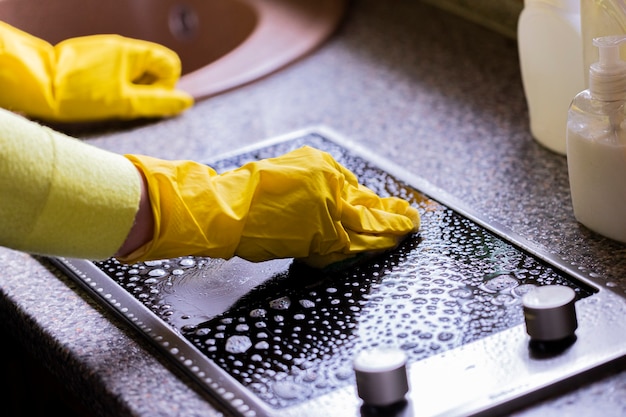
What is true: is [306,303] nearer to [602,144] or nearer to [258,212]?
[258,212]

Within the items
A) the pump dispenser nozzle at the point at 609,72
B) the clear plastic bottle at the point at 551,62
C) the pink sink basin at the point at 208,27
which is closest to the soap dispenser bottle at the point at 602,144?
the pump dispenser nozzle at the point at 609,72

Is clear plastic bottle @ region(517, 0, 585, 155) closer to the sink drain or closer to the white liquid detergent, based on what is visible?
the white liquid detergent

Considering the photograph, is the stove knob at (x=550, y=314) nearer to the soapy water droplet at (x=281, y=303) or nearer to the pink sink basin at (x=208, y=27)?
the soapy water droplet at (x=281, y=303)

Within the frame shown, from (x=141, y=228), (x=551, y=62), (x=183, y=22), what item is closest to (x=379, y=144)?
(x=551, y=62)

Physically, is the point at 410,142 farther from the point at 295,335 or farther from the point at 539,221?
the point at 295,335

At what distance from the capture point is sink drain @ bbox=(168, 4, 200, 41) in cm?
123

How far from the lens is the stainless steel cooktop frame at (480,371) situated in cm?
65

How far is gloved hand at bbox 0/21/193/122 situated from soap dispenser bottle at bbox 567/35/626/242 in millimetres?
544

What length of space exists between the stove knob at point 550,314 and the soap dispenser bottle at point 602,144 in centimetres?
15

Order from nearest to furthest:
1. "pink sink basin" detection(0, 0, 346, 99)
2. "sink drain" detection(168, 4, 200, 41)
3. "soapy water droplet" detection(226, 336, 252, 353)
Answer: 1. "soapy water droplet" detection(226, 336, 252, 353)
2. "pink sink basin" detection(0, 0, 346, 99)
3. "sink drain" detection(168, 4, 200, 41)

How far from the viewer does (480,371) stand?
679mm

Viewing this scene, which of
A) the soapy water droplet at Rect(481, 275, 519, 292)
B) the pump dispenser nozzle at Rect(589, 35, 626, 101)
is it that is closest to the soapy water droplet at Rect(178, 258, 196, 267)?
the soapy water droplet at Rect(481, 275, 519, 292)

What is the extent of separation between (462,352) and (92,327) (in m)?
0.30

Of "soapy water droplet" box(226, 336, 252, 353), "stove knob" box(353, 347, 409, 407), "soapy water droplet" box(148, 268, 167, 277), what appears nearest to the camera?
"stove knob" box(353, 347, 409, 407)
